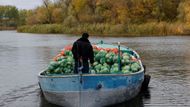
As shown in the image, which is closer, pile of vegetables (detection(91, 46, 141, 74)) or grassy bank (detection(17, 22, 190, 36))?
pile of vegetables (detection(91, 46, 141, 74))

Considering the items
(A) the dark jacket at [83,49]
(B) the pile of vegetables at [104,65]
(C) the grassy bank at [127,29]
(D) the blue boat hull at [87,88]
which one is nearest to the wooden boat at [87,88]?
(D) the blue boat hull at [87,88]

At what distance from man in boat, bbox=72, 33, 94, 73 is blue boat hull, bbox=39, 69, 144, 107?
85cm

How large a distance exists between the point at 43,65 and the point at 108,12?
220 feet

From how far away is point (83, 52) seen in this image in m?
15.0

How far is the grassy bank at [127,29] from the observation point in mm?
71062

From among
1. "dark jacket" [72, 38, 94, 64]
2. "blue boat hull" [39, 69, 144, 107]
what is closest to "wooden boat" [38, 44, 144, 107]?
"blue boat hull" [39, 69, 144, 107]

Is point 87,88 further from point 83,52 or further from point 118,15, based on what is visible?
point 118,15

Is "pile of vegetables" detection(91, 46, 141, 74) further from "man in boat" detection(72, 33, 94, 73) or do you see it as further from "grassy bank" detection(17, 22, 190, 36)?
"grassy bank" detection(17, 22, 190, 36)

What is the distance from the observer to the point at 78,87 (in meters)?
14.2

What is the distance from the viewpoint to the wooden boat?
14.2 m

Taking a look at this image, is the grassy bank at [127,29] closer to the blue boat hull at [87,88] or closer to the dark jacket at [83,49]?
the blue boat hull at [87,88]

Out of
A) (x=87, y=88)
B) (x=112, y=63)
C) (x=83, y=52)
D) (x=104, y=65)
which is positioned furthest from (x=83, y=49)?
(x=112, y=63)

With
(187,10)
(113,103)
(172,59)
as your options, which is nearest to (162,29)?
(187,10)

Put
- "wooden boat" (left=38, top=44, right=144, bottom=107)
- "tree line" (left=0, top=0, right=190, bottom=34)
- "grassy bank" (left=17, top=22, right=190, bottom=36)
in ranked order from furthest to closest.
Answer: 1. "tree line" (left=0, top=0, right=190, bottom=34)
2. "grassy bank" (left=17, top=22, right=190, bottom=36)
3. "wooden boat" (left=38, top=44, right=144, bottom=107)
